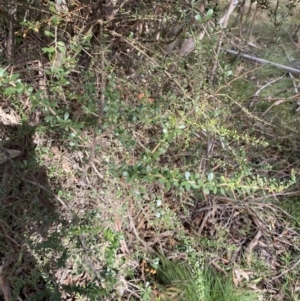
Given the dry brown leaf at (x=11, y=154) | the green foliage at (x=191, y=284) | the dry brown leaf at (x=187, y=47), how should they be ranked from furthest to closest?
1. the dry brown leaf at (x=187, y=47)
2. the green foliage at (x=191, y=284)
3. the dry brown leaf at (x=11, y=154)

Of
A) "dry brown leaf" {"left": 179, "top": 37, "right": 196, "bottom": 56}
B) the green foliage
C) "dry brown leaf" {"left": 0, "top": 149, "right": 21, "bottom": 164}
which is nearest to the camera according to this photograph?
"dry brown leaf" {"left": 0, "top": 149, "right": 21, "bottom": 164}

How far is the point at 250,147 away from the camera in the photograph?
2.17 metres

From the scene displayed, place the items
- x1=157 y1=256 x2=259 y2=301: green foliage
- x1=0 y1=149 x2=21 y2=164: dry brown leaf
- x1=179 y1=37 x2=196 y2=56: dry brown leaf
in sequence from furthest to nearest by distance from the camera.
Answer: x1=179 y1=37 x2=196 y2=56: dry brown leaf
x1=157 y1=256 x2=259 y2=301: green foliage
x1=0 y1=149 x2=21 y2=164: dry brown leaf

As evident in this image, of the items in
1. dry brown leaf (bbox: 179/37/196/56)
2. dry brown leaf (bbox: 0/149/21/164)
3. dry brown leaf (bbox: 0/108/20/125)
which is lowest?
dry brown leaf (bbox: 0/149/21/164)

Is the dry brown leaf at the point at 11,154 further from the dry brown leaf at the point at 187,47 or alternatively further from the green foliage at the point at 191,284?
the dry brown leaf at the point at 187,47

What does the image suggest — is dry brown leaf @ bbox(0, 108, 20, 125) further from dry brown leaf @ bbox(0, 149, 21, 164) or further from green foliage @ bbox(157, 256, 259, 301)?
green foliage @ bbox(157, 256, 259, 301)

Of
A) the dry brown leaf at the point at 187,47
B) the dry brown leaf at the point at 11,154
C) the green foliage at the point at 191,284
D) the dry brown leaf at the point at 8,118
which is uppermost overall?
the dry brown leaf at the point at 187,47

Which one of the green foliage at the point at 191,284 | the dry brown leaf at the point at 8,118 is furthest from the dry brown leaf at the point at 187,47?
the green foliage at the point at 191,284

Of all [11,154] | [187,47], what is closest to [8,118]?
[11,154]

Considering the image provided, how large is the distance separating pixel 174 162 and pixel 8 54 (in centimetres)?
74

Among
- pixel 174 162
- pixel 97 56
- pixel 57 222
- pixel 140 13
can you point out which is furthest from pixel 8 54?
pixel 174 162

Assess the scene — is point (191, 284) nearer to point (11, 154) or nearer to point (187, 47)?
point (11, 154)

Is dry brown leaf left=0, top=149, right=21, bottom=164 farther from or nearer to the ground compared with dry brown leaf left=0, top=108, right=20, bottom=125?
nearer to the ground

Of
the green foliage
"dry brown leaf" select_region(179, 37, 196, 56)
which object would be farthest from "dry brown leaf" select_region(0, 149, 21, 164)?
"dry brown leaf" select_region(179, 37, 196, 56)
